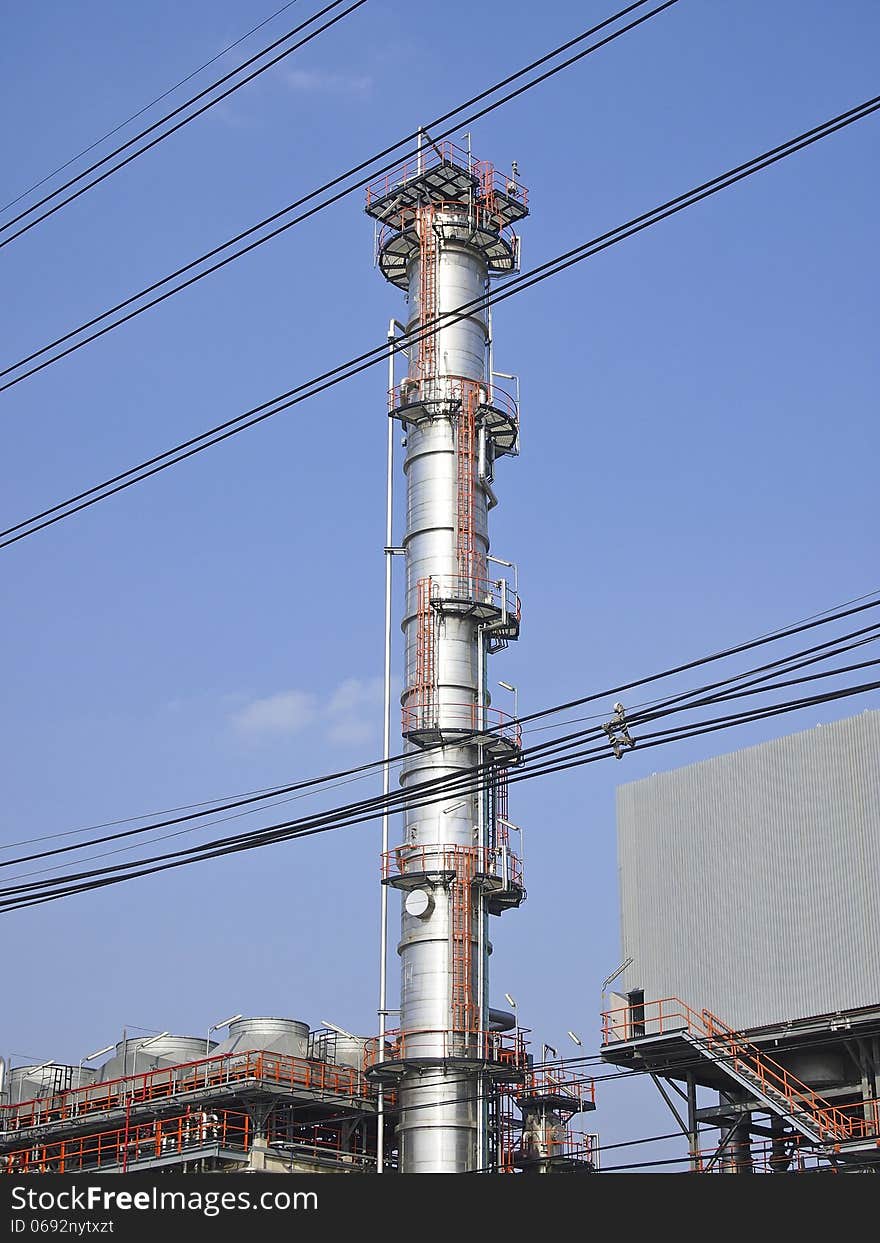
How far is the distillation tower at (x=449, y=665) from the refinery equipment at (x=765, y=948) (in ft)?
14.5

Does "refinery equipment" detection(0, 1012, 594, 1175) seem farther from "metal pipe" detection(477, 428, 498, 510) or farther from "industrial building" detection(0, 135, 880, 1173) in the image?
"metal pipe" detection(477, 428, 498, 510)

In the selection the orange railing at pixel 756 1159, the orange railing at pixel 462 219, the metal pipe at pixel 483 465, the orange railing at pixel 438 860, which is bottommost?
the orange railing at pixel 756 1159

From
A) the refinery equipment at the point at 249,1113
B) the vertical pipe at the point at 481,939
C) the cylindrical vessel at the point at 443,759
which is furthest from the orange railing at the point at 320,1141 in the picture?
the vertical pipe at the point at 481,939

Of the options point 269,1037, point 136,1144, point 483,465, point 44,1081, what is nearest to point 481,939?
point 269,1037

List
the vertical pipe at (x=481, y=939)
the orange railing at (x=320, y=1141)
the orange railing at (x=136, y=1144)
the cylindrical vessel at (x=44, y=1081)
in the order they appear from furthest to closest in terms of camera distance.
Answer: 1. the cylindrical vessel at (x=44, y=1081)
2. the orange railing at (x=320, y=1141)
3. the orange railing at (x=136, y=1144)
4. the vertical pipe at (x=481, y=939)

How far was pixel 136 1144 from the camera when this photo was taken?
4784cm

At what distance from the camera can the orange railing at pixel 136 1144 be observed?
47250 mm

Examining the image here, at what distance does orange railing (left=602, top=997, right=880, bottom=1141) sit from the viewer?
40.1 metres

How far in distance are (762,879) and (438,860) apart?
9.41m

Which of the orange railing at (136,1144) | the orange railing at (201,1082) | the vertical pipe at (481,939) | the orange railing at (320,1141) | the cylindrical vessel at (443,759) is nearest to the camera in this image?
the cylindrical vessel at (443,759)

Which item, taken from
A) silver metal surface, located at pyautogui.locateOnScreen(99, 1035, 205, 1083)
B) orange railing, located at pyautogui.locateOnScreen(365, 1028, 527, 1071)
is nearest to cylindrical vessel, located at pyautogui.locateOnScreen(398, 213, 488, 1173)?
orange railing, located at pyautogui.locateOnScreen(365, 1028, 527, 1071)

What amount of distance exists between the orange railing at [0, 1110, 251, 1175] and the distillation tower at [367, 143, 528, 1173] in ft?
17.0

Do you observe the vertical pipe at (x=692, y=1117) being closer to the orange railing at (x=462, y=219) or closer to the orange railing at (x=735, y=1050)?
the orange railing at (x=735, y=1050)

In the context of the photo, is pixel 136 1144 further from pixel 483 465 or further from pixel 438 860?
pixel 483 465
